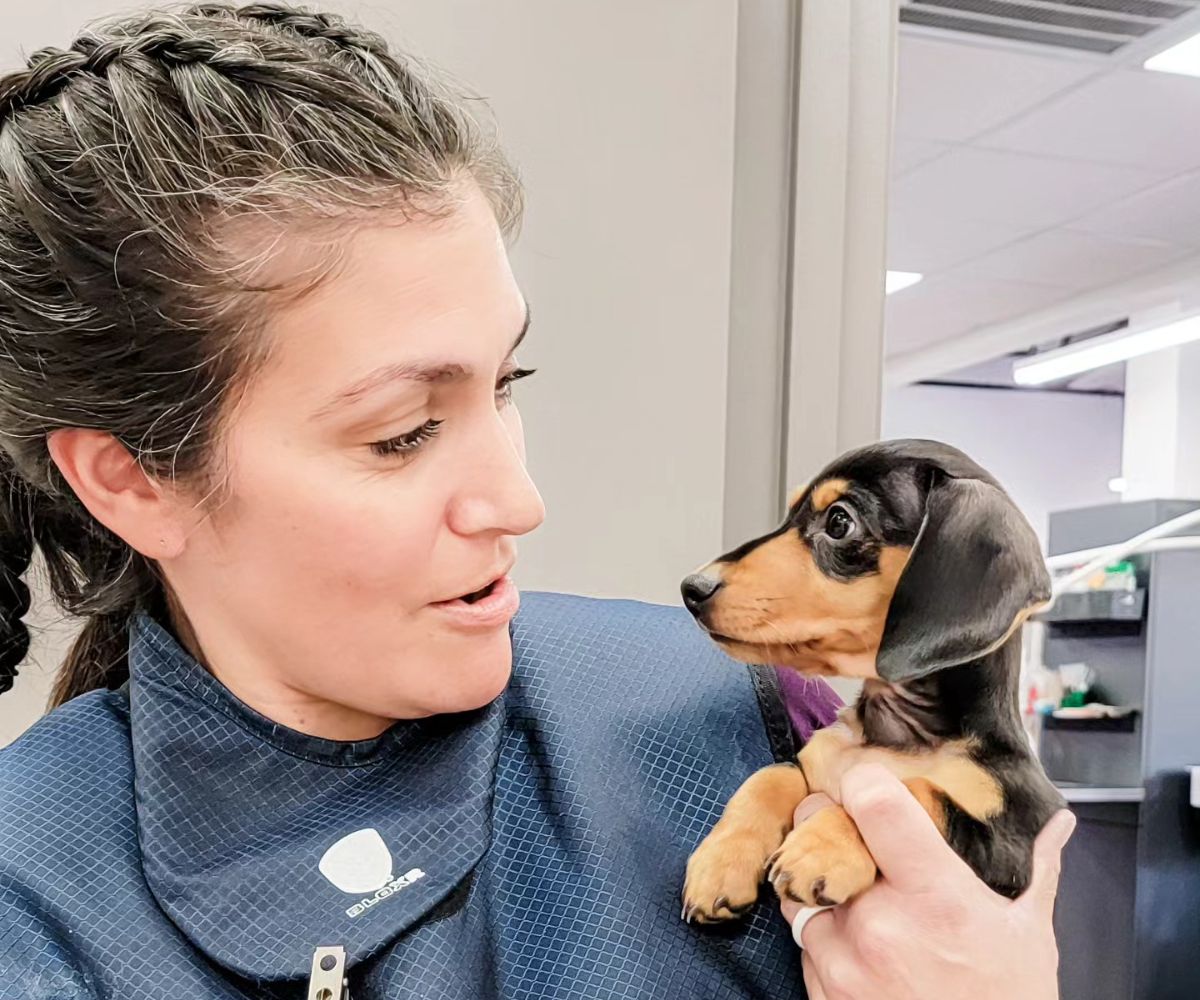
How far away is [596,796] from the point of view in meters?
0.80

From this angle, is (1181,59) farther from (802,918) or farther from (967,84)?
(802,918)

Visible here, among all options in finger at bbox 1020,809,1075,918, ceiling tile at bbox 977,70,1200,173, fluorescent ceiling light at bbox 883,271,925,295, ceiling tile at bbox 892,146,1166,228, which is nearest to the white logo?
finger at bbox 1020,809,1075,918

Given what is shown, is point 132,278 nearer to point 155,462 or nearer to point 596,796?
point 155,462

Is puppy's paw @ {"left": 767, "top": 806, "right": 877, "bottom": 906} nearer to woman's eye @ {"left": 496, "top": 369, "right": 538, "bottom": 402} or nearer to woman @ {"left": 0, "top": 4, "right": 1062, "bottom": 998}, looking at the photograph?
woman @ {"left": 0, "top": 4, "right": 1062, "bottom": 998}

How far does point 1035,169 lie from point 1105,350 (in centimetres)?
224

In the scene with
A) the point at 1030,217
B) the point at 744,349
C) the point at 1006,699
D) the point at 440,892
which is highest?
the point at 1030,217

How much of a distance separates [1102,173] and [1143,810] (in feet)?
7.01

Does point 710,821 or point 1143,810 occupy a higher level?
point 710,821

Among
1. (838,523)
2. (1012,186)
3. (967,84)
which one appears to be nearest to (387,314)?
(838,523)

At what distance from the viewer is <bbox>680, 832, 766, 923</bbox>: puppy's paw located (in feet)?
2.33

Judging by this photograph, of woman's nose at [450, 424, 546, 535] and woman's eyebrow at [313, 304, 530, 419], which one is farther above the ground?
woman's eyebrow at [313, 304, 530, 419]

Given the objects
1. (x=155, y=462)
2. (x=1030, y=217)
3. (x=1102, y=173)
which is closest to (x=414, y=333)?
(x=155, y=462)

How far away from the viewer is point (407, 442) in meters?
0.76

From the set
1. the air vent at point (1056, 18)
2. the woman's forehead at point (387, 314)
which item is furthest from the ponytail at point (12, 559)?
the air vent at point (1056, 18)
